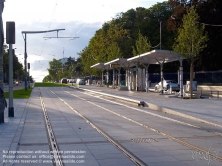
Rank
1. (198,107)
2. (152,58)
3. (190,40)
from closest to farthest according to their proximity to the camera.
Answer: (198,107) < (190,40) < (152,58)

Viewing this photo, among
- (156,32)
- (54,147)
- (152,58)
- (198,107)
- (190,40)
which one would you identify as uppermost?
(156,32)

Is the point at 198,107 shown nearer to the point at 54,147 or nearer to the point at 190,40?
the point at 190,40

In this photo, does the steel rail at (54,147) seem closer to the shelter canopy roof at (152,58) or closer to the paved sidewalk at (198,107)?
the paved sidewalk at (198,107)

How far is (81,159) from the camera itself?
30.4 feet

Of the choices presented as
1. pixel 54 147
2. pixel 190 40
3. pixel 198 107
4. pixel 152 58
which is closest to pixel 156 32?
pixel 152 58

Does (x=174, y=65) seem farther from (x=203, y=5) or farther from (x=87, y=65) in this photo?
(x=87, y=65)

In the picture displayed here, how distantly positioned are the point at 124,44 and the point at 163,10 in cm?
1048

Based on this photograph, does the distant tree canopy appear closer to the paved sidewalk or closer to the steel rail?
the paved sidewalk

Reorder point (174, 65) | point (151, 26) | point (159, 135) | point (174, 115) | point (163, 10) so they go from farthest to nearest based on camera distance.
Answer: point (163, 10), point (151, 26), point (174, 65), point (174, 115), point (159, 135)

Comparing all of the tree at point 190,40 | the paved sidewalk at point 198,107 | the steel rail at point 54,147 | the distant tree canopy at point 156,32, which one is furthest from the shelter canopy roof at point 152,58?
the steel rail at point 54,147

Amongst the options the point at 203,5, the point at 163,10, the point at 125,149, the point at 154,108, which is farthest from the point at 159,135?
the point at 163,10

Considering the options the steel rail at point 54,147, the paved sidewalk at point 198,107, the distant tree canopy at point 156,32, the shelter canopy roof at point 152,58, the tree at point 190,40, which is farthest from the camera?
the distant tree canopy at point 156,32

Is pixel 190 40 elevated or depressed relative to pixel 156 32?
depressed

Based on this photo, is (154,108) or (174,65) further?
(174,65)
